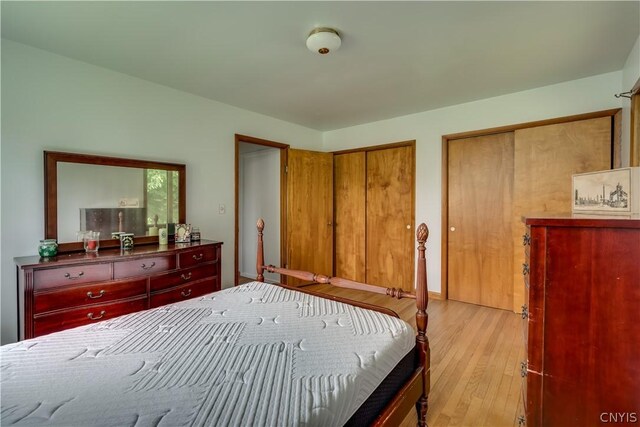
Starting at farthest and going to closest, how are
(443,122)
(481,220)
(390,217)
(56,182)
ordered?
(390,217) → (443,122) → (481,220) → (56,182)

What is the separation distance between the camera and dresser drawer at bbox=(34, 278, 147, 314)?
1.86 metres

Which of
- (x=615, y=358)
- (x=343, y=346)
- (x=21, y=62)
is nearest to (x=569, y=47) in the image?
(x=615, y=358)

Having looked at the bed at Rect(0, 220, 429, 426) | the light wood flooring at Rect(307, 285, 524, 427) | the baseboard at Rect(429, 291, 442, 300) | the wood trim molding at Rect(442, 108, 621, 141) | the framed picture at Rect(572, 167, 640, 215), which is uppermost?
the wood trim molding at Rect(442, 108, 621, 141)

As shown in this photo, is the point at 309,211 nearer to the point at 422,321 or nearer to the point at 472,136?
the point at 472,136

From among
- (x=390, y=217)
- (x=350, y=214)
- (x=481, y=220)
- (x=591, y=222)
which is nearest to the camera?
(x=591, y=222)

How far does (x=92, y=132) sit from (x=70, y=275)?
1.26 metres

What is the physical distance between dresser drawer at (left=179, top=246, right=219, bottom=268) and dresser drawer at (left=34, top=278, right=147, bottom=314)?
0.35 m

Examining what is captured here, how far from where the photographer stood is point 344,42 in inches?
82.0

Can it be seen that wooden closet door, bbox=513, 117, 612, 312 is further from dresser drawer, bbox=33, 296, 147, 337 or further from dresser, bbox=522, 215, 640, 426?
dresser drawer, bbox=33, 296, 147, 337

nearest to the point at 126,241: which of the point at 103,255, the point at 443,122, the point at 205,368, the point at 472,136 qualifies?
the point at 103,255

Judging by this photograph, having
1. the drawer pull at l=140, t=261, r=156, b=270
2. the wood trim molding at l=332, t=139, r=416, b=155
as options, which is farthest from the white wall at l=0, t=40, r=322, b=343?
the wood trim molding at l=332, t=139, r=416, b=155

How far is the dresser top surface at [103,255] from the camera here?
6.18 ft

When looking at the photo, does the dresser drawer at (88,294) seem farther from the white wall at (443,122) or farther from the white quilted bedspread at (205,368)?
the white wall at (443,122)

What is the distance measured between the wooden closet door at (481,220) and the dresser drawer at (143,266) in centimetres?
319
